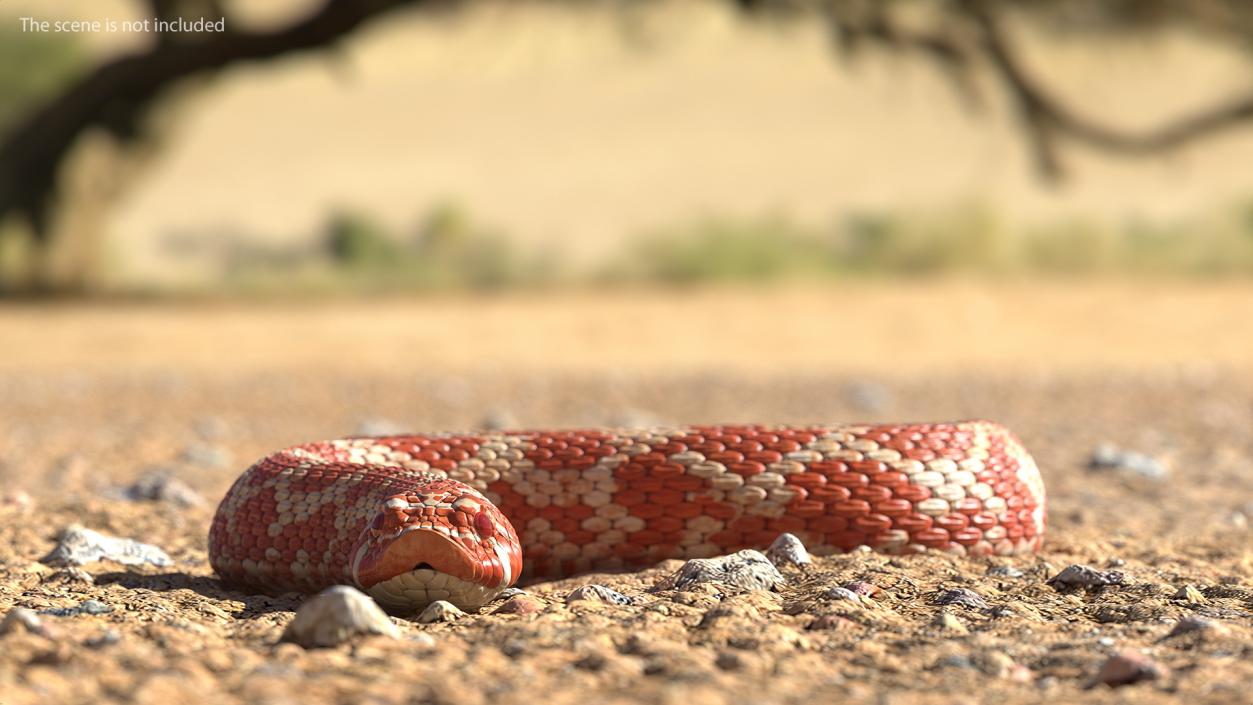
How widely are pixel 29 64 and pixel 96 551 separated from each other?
96.9 feet

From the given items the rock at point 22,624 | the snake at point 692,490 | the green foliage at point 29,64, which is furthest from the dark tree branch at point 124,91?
the rock at point 22,624

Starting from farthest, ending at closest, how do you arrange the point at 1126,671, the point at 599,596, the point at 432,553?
1. the point at 599,596
2. the point at 432,553
3. the point at 1126,671

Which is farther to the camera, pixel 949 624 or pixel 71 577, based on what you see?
pixel 71 577

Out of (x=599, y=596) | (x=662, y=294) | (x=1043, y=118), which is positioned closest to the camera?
(x=599, y=596)

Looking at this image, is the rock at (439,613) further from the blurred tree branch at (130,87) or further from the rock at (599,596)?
the blurred tree branch at (130,87)

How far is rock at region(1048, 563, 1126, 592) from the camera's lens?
4.35 m

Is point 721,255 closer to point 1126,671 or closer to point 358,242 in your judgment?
point 358,242

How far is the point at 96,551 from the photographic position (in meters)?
4.83

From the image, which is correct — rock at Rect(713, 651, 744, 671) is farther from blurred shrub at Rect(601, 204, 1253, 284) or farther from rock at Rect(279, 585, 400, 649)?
blurred shrub at Rect(601, 204, 1253, 284)

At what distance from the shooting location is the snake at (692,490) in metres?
4.63

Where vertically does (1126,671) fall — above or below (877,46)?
below

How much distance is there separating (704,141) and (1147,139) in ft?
131

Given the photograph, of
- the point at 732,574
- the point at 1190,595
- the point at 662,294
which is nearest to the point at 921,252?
the point at 662,294

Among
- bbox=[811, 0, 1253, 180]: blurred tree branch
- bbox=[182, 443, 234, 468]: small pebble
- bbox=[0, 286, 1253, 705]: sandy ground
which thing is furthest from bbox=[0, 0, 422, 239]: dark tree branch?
bbox=[182, 443, 234, 468]: small pebble
